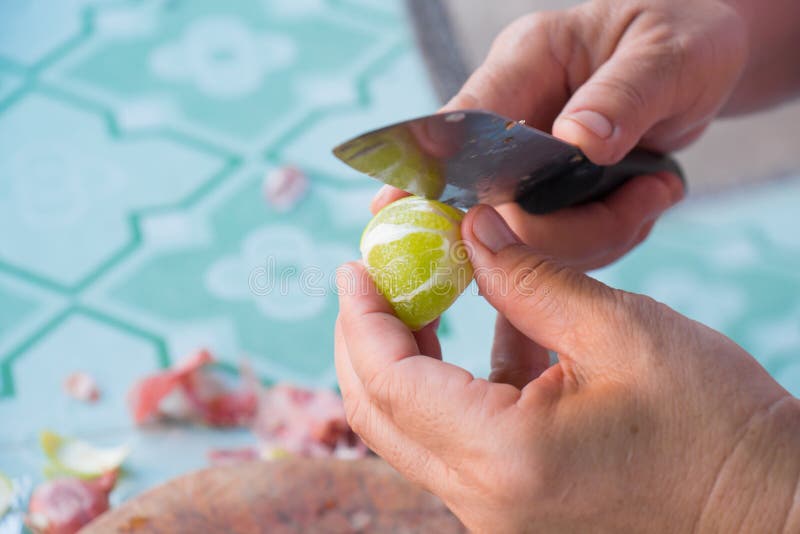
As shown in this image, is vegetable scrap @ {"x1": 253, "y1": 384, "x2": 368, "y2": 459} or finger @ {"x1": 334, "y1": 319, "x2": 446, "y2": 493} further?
vegetable scrap @ {"x1": 253, "y1": 384, "x2": 368, "y2": 459}

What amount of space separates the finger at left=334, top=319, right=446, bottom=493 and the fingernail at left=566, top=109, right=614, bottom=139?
0.37 metres

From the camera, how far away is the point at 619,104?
1000 mm

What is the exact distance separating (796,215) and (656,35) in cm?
103

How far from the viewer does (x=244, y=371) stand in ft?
5.04

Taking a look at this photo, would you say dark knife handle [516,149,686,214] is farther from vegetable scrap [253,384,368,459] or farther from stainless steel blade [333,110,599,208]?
vegetable scrap [253,384,368,459]

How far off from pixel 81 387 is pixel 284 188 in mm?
628

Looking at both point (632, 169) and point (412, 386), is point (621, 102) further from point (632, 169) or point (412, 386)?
point (412, 386)

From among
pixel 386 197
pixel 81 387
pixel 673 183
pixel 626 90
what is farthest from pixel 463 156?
pixel 81 387

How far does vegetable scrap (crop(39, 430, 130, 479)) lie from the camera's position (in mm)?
1345

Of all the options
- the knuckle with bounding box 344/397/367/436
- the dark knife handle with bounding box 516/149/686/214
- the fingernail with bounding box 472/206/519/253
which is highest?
the fingernail with bounding box 472/206/519/253

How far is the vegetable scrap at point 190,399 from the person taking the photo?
56.9 inches

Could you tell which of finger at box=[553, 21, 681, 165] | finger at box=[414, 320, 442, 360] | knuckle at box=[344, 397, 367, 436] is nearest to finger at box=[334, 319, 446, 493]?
knuckle at box=[344, 397, 367, 436]

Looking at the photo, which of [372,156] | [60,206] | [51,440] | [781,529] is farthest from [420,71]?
[781,529]

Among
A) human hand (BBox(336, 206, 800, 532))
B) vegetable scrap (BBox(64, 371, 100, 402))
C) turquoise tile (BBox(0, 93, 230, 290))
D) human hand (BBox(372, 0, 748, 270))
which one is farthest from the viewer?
turquoise tile (BBox(0, 93, 230, 290))
